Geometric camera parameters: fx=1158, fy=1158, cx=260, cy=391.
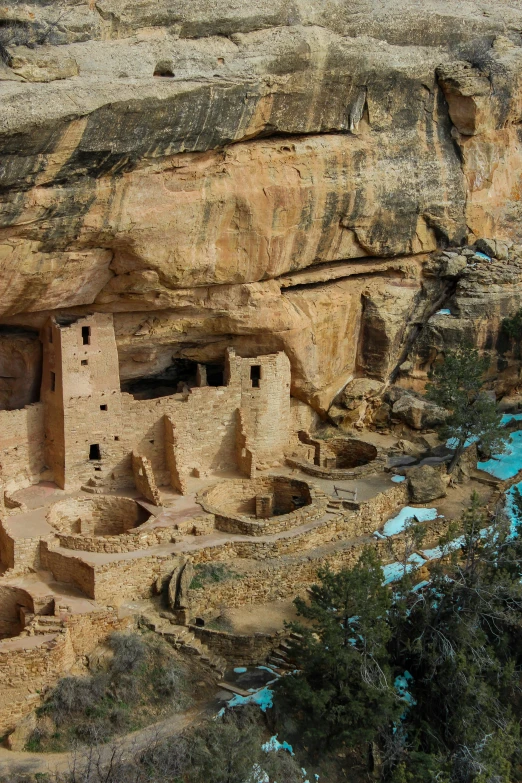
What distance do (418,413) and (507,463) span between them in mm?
2535

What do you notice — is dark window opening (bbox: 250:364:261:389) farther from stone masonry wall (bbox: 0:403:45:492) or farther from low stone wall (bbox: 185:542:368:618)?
stone masonry wall (bbox: 0:403:45:492)

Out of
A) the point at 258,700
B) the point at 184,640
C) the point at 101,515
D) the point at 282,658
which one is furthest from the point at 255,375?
the point at 258,700

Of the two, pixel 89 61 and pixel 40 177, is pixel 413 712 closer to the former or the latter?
pixel 40 177

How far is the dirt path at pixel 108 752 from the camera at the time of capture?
65.0 ft

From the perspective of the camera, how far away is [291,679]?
818 inches

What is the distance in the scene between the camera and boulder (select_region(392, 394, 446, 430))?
2906 centimetres

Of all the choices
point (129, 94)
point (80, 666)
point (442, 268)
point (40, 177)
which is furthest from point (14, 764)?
point (442, 268)

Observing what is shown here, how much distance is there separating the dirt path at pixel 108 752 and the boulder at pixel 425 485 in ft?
26.3

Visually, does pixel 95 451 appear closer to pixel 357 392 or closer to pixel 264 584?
pixel 264 584

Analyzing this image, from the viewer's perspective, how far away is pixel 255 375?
1067 inches

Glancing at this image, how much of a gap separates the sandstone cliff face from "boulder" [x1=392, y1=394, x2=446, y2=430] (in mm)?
915

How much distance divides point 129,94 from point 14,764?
12075mm

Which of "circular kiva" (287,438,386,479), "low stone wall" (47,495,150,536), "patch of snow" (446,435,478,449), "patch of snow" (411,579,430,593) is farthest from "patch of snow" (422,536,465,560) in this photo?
"low stone wall" (47,495,150,536)

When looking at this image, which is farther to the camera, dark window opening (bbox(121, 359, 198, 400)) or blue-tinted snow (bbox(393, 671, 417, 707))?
dark window opening (bbox(121, 359, 198, 400))
